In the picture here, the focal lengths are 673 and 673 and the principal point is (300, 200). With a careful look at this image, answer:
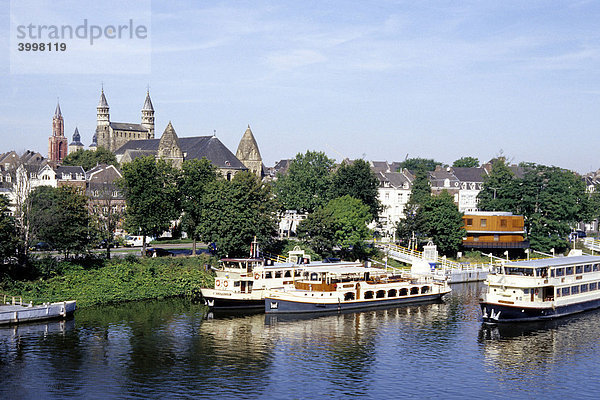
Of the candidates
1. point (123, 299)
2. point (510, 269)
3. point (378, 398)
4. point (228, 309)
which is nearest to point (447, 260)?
point (510, 269)

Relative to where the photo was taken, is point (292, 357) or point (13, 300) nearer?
point (292, 357)

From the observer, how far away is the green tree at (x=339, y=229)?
8975cm

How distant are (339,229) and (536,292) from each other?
109 ft

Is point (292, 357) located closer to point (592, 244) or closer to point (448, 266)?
point (448, 266)

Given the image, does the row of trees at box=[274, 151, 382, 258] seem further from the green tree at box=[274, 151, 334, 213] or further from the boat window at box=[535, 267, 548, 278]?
the boat window at box=[535, 267, 548, 278]

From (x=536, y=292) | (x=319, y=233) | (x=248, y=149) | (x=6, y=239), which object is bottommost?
(x=536, y=292)

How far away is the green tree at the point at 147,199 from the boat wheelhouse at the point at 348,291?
25.1 meters

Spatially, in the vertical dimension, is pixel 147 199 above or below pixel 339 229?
above

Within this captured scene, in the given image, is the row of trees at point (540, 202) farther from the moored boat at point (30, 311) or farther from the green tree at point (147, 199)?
the moored boat at point (30, 311)

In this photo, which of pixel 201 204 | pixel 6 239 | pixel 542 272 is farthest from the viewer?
pixel 201 204

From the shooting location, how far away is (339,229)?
3644 inches

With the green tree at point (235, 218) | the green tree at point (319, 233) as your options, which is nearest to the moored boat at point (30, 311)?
the green tree at point (235, 218)

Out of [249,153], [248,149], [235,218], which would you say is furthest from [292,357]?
[248,149]

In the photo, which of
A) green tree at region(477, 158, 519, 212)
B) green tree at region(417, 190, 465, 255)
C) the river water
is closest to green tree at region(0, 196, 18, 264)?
the river water
